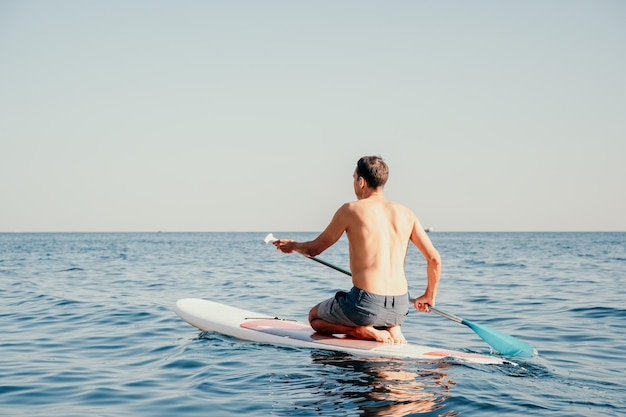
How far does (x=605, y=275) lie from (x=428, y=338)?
11.3 metres

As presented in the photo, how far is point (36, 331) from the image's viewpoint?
8055 mm

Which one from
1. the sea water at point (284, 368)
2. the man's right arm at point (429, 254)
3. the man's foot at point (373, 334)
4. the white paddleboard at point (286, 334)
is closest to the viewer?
the sea water at point (284, 368)

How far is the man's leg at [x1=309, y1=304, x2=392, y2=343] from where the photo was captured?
5.82 meters

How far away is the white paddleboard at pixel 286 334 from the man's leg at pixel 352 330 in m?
0.06

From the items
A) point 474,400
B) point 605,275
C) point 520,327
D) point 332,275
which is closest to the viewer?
point 474,400

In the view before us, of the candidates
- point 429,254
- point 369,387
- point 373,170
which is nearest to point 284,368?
point 369,387

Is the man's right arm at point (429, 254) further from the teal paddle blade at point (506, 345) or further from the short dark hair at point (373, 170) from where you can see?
the teal paddle blade at point (506, 345)

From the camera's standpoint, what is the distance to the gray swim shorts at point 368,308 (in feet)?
18.1

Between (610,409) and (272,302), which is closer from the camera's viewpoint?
(610,409)

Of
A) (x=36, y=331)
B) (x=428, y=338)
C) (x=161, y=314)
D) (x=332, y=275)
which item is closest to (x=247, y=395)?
(x=428, y=338)

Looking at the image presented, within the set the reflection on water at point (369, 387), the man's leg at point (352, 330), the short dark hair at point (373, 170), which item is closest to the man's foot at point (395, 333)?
the man's leg at point (352, 330)

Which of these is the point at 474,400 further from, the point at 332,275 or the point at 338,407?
the point at 332,275

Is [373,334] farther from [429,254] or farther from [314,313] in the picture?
[429,254]

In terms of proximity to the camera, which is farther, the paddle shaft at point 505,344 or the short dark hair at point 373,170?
the paddle shaft at point 505,344
